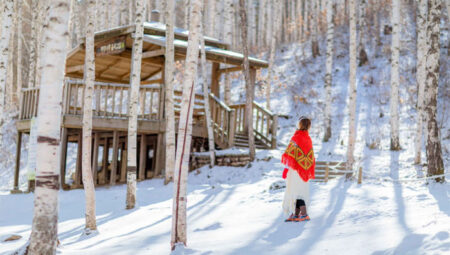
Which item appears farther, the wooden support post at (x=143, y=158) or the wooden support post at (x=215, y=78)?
the wooden support post at (x=215, y=78)

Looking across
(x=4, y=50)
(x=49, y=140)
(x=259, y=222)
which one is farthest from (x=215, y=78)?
(x=49, y=140)

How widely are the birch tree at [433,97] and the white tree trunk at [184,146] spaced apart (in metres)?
5.56

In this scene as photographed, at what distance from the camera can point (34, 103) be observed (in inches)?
515

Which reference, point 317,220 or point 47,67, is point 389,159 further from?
point 47,67

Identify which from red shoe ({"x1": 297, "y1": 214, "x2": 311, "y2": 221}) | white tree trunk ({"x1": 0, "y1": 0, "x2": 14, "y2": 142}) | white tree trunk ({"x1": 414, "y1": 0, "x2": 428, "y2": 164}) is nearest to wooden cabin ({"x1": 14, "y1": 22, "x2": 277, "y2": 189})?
white tree trunk ({"x1": 0, "y1": 0, "x2": 14, "y2": 142})

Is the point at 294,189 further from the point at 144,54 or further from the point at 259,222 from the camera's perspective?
the point at 144,54

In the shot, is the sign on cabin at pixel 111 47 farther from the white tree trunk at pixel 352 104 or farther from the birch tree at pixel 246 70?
the white tree trunk at pixel 352 104

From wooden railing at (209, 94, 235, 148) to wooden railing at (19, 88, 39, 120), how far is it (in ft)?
18.5

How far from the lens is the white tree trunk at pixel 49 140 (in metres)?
3.59

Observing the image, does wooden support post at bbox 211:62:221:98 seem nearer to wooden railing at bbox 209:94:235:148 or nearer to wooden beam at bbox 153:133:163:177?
wooden railing at bbox 209:94:235:148

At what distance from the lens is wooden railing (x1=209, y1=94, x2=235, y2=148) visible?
14.1 meters

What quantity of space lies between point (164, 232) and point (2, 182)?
48.7 feet

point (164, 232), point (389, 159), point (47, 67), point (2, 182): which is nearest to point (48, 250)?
point (47, 67)

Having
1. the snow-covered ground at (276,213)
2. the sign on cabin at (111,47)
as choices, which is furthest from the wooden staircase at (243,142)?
the sign on cabin at (111,47)
